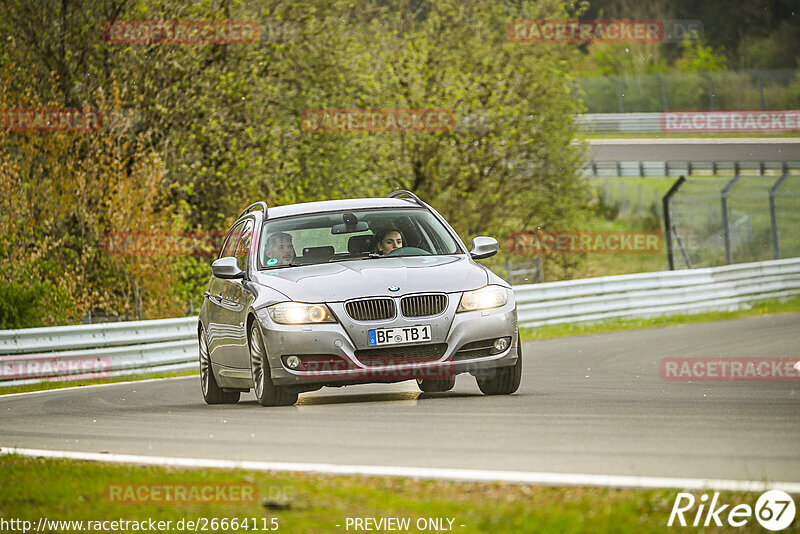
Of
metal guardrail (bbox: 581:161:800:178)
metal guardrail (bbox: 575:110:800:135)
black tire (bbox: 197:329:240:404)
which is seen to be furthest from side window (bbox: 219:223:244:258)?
metal guardrail (bbox: 575:110:800:135)

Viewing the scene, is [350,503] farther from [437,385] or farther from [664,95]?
[664,95]

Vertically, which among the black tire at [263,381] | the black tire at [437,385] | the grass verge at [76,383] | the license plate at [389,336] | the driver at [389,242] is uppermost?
the driver at [389,242]

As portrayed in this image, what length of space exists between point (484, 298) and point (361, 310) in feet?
3.26

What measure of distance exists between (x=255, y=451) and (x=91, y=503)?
174 centimetres

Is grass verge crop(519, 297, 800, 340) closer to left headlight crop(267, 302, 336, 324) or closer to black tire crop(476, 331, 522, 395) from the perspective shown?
black tire crop(476, 331, 522, 395)

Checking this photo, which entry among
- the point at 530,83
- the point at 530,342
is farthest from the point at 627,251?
the point at 530,342

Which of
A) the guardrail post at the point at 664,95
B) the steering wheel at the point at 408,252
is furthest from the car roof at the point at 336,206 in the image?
the guardrail post at the point at 664,95

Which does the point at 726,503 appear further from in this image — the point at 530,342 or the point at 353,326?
the point at 530,342

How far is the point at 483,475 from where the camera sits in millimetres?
6469

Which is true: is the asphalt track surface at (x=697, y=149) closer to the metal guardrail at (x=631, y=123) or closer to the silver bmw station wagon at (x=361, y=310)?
the metal guardrail at (x=631, y=123)

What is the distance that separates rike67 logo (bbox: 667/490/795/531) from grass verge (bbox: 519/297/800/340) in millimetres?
16633

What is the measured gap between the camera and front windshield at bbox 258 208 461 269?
11.4 m

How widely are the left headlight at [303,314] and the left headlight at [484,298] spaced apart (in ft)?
3.38

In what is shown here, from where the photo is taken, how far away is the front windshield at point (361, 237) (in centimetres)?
1145
